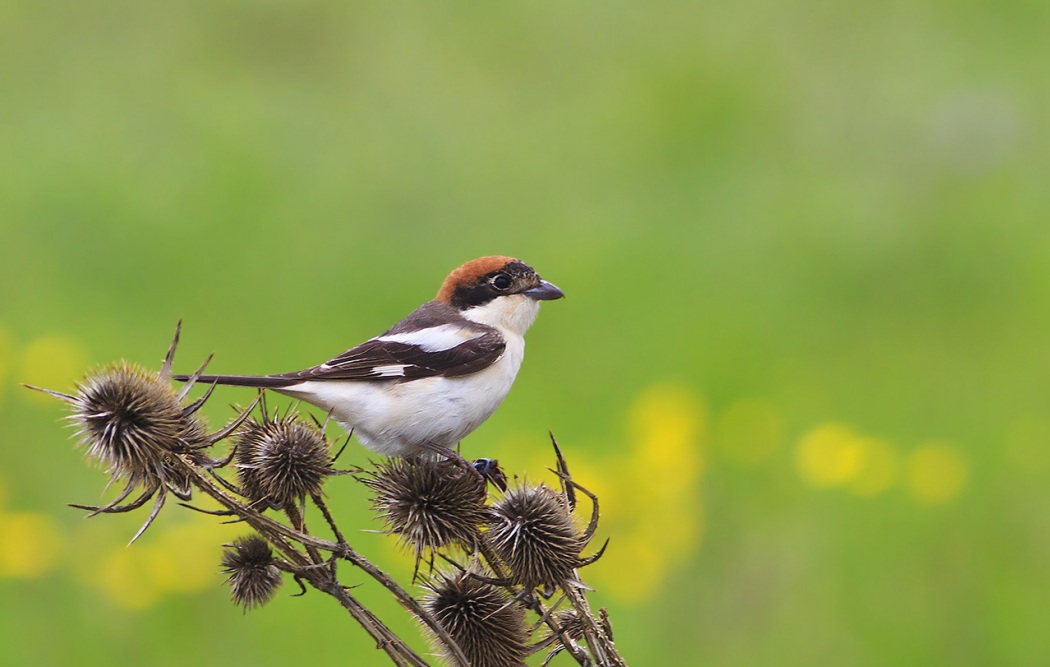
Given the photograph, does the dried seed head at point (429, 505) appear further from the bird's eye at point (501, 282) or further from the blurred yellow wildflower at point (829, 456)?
the blurred yellow wildflower at point (829, 456)

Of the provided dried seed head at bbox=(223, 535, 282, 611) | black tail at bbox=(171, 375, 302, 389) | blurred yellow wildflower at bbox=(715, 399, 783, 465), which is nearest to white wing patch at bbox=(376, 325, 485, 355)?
black tail at bbox=(171, 375, 302, 389)

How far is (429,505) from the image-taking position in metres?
3.51

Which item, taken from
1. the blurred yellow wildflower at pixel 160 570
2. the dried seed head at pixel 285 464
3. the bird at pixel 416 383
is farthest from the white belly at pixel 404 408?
the blurred yellow wildflower at pixel 160 570

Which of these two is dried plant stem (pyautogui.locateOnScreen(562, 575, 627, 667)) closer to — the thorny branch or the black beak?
the thorny branch

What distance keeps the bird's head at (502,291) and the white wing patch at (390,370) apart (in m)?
0.63

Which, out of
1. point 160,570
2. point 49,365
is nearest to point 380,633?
point 160,570

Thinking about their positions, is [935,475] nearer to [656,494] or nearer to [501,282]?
[656,494]

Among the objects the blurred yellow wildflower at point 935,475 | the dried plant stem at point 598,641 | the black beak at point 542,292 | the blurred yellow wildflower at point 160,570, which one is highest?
the blurred yellow wildflower at point 935,475


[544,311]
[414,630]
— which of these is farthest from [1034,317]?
[414,630]

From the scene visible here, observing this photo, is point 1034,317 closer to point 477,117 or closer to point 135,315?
point 477,117

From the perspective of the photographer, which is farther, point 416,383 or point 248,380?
point 416,383

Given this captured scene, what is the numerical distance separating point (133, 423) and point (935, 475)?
6.54 m

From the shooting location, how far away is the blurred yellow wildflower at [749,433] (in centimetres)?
866

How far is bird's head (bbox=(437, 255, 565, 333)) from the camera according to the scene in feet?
17.0
